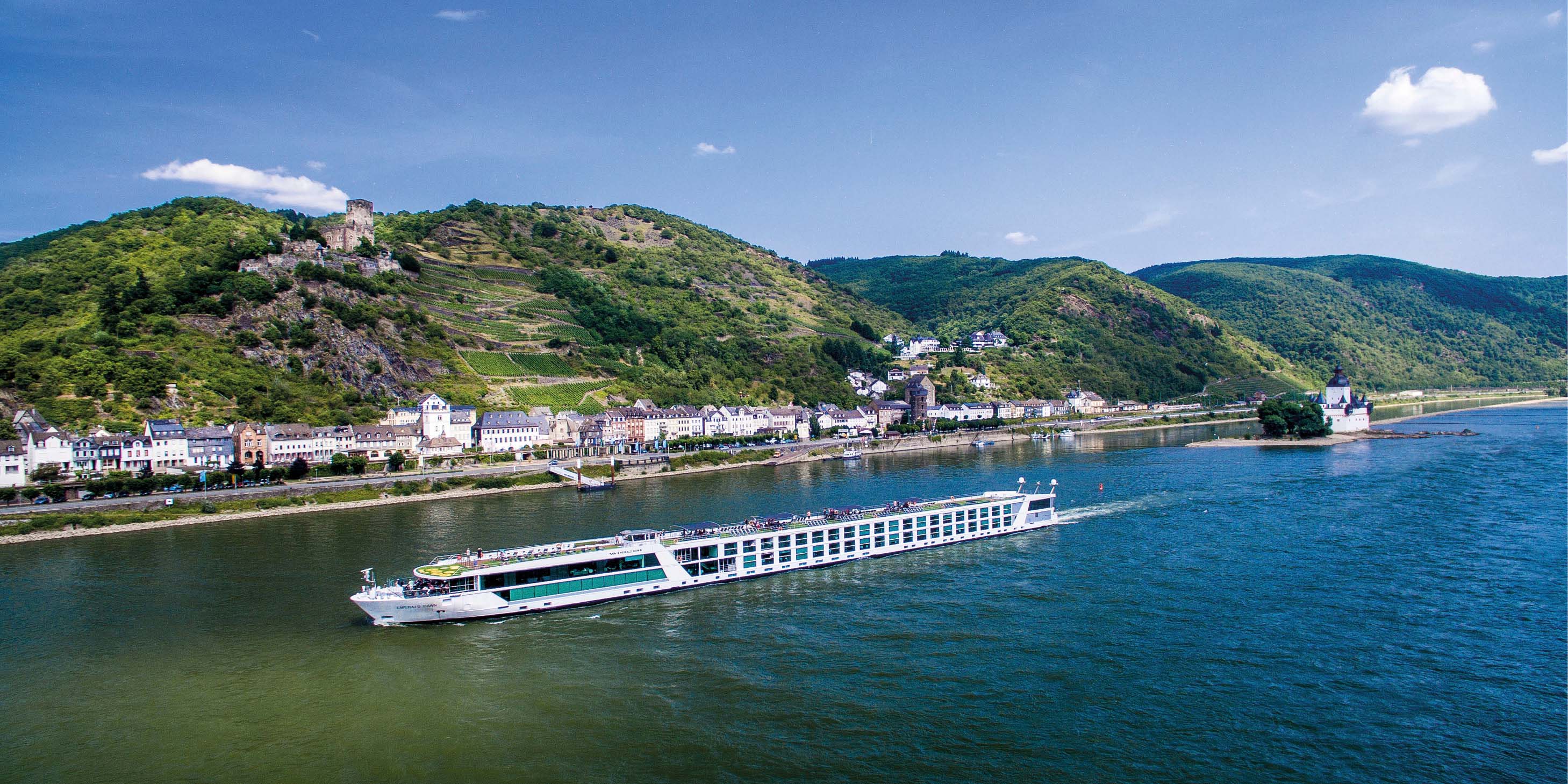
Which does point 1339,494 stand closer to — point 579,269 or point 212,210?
point 579,269

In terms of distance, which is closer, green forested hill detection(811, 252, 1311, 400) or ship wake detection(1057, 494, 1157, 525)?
ship wake detection(1057, 494, 1157, 525)

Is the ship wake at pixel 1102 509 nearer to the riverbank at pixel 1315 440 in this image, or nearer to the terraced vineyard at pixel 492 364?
the riverbank at pixel 1315 440

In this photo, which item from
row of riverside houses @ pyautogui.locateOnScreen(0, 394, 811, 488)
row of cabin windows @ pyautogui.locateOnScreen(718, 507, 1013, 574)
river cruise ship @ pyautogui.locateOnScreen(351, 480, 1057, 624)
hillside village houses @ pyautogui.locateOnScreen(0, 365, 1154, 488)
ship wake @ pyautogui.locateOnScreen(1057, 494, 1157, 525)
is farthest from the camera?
hillside village houses @ pyautogui.locateOnScreen(0, 365, 1154, 488)

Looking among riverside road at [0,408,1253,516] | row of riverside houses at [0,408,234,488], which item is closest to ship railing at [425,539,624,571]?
riverside road at [0,408,1253,516]

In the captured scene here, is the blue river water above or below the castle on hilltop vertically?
below

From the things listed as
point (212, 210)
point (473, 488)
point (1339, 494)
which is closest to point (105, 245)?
point (212, 210)

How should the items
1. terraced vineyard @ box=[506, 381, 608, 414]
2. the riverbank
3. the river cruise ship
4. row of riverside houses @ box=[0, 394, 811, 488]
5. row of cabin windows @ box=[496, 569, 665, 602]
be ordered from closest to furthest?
the river cruise ship
row of cabin windows @ box=[496, 569, 665, 602]
row of riverside houses @ box=[0, 394, 811, 488]
the riverbank
terraced vineyard @ box=[506, 381, 608, 414]

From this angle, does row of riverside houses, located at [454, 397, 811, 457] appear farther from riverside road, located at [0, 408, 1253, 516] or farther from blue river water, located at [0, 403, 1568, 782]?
blue river water, located at [0, 403, 1568, 782]
